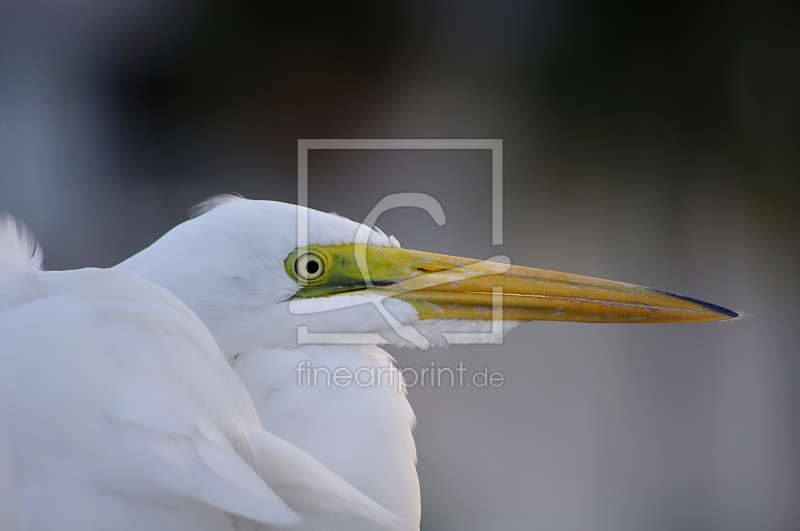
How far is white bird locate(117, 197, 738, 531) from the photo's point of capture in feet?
2.08

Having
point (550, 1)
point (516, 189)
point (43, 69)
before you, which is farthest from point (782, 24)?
point (43, 69)

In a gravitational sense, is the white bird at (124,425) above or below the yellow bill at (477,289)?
below

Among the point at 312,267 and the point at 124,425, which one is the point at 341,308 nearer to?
the point at 312,267

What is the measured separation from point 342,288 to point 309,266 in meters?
0.06

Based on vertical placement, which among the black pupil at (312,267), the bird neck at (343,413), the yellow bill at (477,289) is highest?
the black pupil at (312,267)

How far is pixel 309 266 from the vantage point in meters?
0.71

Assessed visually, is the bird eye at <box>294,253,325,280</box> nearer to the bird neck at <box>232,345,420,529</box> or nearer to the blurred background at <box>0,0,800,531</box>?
the bird neck at <box>232,345,420,529</box>

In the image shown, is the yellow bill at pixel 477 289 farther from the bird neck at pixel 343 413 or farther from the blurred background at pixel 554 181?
the blurred background at pixel 554 181

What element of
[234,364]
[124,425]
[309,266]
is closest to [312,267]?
[309,266]

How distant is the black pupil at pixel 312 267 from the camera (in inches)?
27.9

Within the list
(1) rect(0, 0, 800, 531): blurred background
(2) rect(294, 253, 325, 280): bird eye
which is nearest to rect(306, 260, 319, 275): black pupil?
(2) rect(294, 253, 325, 280): bird eye

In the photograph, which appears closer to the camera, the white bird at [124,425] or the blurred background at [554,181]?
the white bird at [124,425]

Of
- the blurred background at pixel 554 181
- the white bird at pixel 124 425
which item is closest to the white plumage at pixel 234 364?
the white bird at pixel 124 425

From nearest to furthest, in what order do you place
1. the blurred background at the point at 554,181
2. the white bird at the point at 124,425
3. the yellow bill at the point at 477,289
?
the white bird at the point at 124,425 → the yellow bill at the point at 477,289 → the blurred background at the point at 554,181
